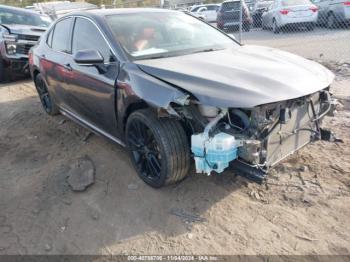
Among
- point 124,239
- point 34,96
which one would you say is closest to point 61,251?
point 124,239

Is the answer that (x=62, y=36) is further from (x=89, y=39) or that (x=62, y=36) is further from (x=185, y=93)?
(x=185, y=93)

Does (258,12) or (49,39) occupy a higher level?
(49,39)

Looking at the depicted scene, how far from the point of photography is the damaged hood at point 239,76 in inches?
112

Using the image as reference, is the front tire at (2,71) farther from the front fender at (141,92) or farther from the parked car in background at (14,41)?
the front fender at (141,92)

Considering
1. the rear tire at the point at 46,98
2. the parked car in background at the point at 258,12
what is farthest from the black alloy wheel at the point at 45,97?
the parked car in background at the point at 258,12

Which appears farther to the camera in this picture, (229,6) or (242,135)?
(229,6)

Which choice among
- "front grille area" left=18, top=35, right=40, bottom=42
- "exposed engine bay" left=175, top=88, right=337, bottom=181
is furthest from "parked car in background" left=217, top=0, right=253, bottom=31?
"exposed engine bay" left=175, top=88, right=337, bottom=181

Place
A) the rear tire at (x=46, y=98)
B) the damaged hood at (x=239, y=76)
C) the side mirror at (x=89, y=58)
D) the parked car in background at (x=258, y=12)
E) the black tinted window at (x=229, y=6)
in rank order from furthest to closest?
1. the parked car in background at (x=258, y=12)
2. the black tinted window at (x=229, y=6)
3. the rear tire at (x=46, y=98)
4. the side mirror at (x=89, y=58)
5. the damaged hood at (x=239, y=76)

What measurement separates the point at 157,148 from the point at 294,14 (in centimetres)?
1143

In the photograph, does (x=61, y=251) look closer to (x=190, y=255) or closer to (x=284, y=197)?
(x=190, y=255)

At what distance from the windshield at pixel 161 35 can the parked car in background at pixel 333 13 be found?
9399 millimetres

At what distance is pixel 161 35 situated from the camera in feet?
13.1

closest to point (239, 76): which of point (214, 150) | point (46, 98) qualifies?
point (214, 150)

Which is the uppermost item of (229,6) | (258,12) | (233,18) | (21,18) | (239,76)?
(239,76)
